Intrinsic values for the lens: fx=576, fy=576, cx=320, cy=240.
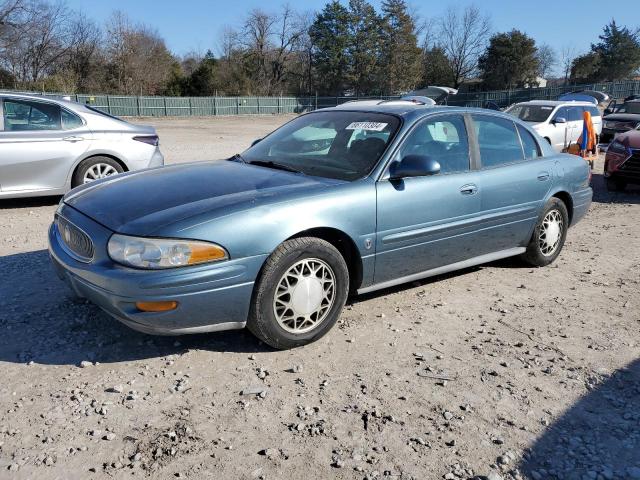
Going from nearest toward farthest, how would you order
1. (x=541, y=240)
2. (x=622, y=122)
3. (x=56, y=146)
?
(x=541, y=240) < (x=56, y=146) < (x=622, y=122)

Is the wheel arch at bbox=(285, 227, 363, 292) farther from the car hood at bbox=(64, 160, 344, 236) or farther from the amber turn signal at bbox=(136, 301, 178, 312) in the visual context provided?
the amber turn signal at bbox=(136, 301, 178, 312)

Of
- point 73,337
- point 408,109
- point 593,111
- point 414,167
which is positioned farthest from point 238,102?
point 73,337

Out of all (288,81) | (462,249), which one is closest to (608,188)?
(462,249)

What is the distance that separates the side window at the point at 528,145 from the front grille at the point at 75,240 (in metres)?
3.81

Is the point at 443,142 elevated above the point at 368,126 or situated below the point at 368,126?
below

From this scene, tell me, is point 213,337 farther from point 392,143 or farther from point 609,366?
point 609,366

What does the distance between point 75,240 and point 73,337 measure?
64 cm

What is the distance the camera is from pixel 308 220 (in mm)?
3596

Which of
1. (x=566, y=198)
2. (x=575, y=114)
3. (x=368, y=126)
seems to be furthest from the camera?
(x=575, y=114)

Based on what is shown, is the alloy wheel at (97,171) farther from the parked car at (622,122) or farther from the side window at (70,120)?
the parked car at (622,122)

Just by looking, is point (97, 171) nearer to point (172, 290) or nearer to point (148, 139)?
point (148, 139)

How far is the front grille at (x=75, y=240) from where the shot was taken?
3451 mm

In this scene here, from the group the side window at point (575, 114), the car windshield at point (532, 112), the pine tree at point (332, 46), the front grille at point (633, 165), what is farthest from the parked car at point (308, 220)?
the pine tree at point (332, 46)

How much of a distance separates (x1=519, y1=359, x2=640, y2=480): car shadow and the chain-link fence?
98.2 feet
